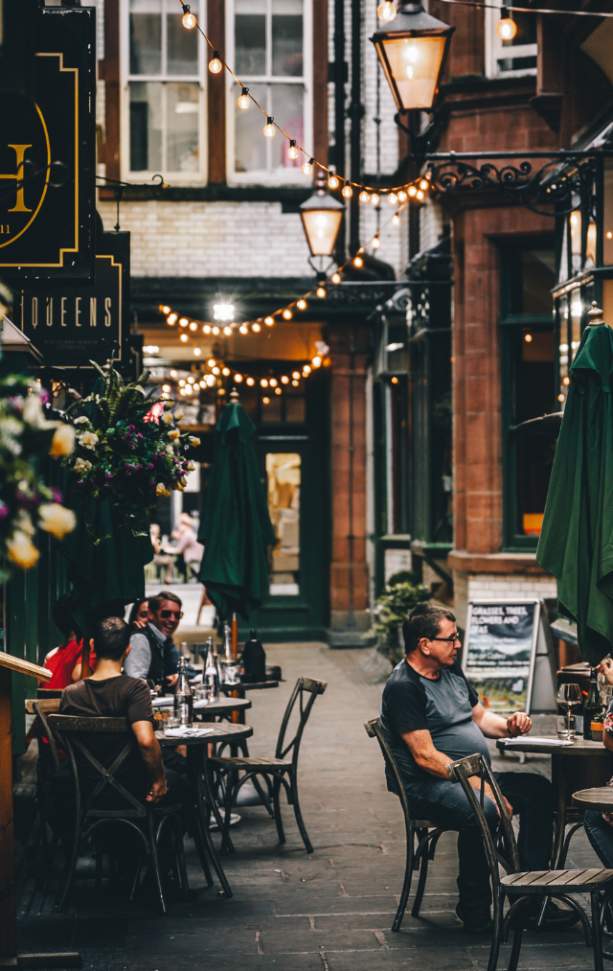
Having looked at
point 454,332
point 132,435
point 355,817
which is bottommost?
point 355,817

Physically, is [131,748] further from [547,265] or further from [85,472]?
[547,265]

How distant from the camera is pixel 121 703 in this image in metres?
7.81

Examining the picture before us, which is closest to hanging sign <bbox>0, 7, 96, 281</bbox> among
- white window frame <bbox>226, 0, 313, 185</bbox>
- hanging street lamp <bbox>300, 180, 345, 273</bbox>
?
hanging street lamp <bbox>300, 180, 345, 273</bbox>

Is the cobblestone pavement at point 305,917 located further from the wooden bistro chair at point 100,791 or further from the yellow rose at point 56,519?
the yellow rose at point 56,519

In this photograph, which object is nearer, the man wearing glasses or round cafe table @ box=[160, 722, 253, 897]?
round cafe table @ box=[160, 722, 253, 897]

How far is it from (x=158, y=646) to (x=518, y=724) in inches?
133

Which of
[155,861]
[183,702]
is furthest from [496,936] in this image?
[183,702]

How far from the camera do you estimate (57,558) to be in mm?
11758

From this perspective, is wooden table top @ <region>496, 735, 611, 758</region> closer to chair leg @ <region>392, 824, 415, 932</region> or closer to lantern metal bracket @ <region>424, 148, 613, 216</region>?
chair leg @ <region>392, 824, 415, 932</region>

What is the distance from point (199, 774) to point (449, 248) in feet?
29.2

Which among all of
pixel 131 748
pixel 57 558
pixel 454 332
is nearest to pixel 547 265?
pixel 454 332

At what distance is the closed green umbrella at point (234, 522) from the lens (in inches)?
435

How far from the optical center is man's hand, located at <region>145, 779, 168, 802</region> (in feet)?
25.5

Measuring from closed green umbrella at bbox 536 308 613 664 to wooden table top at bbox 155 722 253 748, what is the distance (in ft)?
6.83
